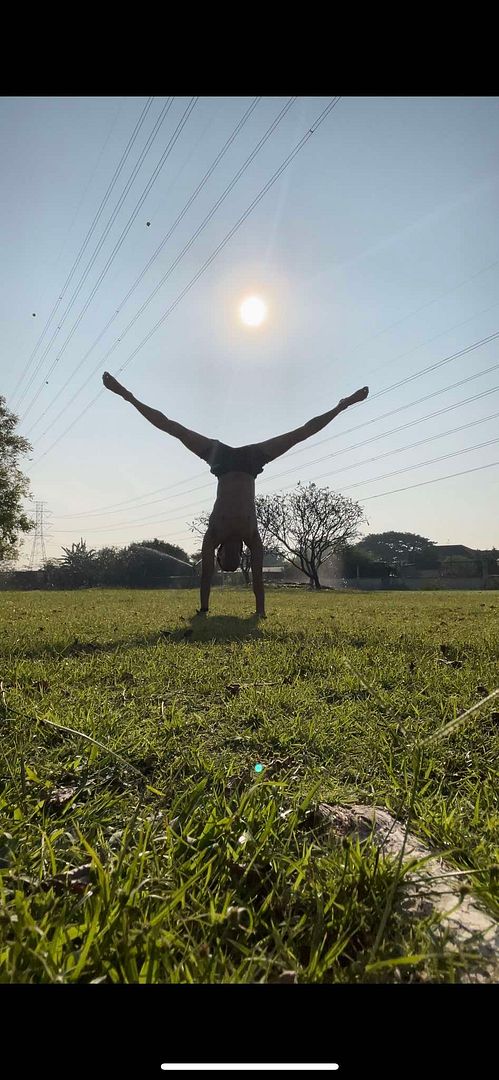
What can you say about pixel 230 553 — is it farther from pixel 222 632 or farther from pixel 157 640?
pixel 157 640

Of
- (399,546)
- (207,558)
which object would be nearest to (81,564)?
(207,558)

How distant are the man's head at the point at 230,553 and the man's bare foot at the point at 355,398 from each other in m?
2.34

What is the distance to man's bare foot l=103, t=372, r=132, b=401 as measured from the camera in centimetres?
643

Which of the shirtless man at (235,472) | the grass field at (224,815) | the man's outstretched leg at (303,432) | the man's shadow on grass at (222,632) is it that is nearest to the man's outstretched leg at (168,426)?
the shirtless man at (235,472)

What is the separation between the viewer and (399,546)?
86.0 metres

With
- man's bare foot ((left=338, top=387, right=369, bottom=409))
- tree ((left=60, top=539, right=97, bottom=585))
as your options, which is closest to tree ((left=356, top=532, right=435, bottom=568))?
tree ((left=60, top=539, right=97, bottom=585))

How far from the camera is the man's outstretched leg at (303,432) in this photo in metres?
6.67

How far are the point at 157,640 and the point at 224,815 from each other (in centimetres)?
338

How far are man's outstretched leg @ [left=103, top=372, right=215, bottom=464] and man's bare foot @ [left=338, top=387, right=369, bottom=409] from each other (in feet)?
6.03
